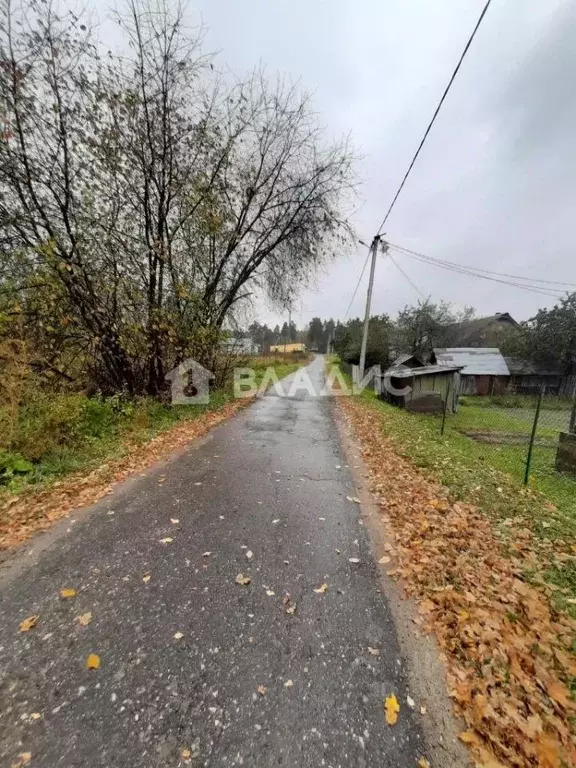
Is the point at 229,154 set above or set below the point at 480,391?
above

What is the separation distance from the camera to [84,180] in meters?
5.71

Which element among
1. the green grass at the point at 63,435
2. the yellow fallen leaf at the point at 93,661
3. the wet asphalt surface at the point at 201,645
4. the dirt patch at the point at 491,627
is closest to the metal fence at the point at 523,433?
the dirt patch at the point at 491,627

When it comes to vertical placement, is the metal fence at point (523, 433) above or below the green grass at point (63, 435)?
below

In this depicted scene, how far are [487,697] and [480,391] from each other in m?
25.5

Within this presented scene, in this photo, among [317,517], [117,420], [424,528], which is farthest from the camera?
[117,420]

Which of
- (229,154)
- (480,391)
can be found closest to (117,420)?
(229,154)

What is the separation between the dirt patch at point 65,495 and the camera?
313 cm

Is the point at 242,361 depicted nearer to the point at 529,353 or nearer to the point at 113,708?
the point at 113,708

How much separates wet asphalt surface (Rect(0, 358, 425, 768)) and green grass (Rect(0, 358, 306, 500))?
1.29 m

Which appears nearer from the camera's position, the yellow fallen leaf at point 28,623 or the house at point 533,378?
the yellow fallen leaf at point 28,623

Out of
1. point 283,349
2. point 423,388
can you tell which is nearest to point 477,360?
point 423,388

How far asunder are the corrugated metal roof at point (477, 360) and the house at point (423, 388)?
372 inches

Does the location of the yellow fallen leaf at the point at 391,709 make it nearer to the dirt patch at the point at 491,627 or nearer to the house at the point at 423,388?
the dirt patch at the point at 491,627

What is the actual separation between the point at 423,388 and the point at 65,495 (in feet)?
45.5
